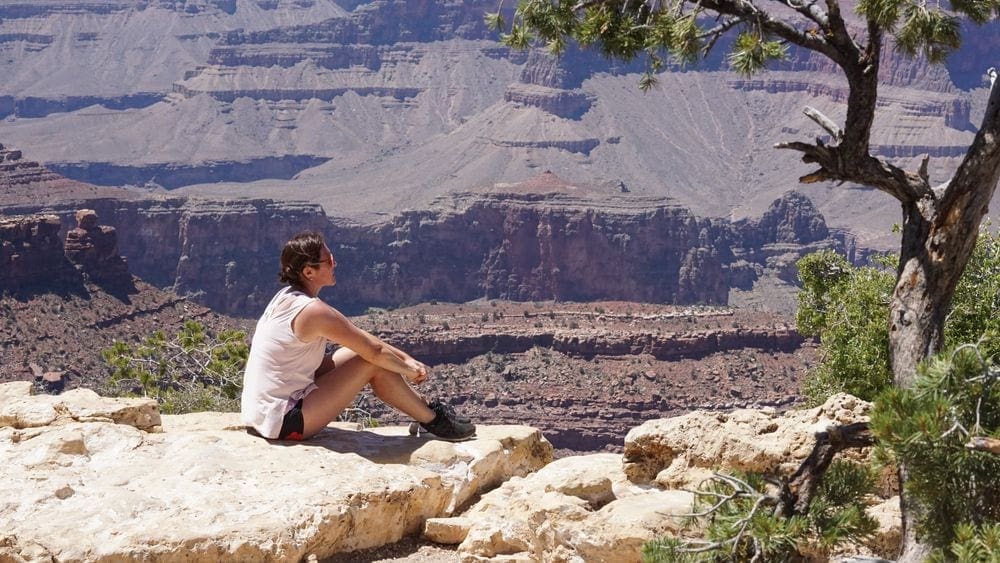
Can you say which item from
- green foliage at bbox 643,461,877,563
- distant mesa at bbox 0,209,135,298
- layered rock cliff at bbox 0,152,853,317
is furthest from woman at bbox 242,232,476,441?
layered rock cliff at bbox 0,152,853,317

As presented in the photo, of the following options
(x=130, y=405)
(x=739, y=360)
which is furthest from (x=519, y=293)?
(x=130, y=405)

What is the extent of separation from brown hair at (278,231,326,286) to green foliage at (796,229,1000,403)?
25.3 feet

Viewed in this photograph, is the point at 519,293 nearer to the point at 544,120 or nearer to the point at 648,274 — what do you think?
the point at 648,274

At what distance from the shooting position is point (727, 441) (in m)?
9.34

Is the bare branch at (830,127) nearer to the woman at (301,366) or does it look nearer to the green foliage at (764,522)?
the green foliage at (764,522)

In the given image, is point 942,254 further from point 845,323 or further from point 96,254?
point 96,254

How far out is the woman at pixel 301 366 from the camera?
1027 centimetres

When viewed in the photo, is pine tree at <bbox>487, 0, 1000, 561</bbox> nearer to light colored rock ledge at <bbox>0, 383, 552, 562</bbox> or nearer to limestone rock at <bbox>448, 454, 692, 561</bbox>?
limestone rock at <bbox>448, 454, 692, 561</bbox>

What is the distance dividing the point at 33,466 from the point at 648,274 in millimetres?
95862

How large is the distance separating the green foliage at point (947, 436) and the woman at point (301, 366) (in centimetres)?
433

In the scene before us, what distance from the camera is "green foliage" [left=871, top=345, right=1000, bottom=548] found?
641 cm

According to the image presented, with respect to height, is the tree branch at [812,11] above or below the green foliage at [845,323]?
above

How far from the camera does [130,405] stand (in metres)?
10.8

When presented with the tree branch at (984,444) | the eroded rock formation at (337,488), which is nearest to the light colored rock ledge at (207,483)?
the eroded rock formation at (337,488)
